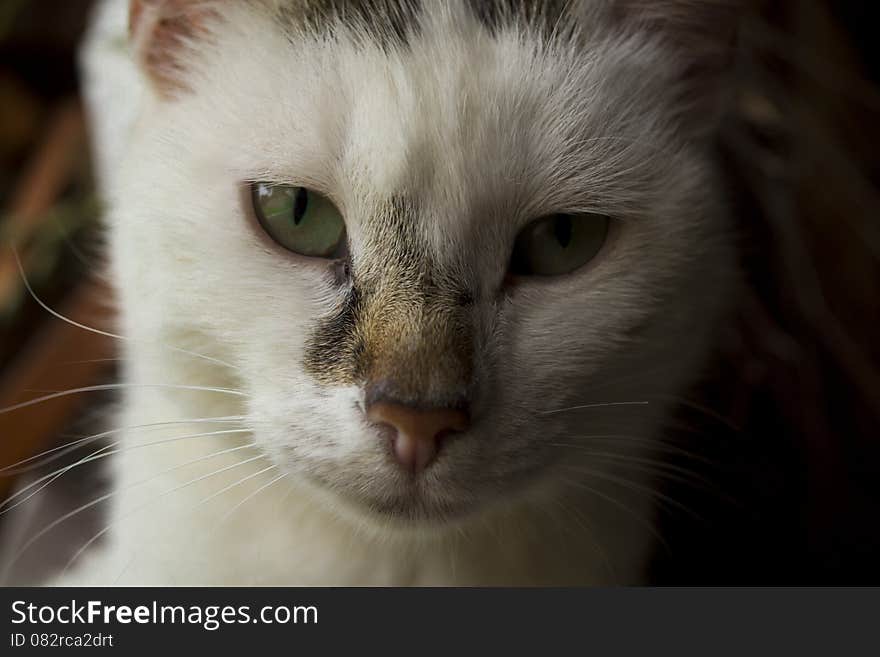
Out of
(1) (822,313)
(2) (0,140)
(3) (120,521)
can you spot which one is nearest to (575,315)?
(3) (120,521)

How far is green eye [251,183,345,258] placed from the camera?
811 mm

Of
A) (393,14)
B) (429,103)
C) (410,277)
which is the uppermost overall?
(393,14)

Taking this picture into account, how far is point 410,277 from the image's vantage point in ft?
2.53

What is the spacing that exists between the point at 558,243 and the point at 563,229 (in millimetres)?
14

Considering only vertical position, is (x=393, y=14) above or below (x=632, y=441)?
above

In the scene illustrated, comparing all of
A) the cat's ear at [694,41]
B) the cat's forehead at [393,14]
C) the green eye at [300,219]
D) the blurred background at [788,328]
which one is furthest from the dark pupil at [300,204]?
the blurred background at [788,328]

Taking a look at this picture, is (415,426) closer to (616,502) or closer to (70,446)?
(616,502)

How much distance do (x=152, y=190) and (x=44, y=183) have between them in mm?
892

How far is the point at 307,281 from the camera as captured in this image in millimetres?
814

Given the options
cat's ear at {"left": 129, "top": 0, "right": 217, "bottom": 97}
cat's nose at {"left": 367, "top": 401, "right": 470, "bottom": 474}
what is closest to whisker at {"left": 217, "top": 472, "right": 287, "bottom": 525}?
cat's nose at {"left": 367, "top": 401, "right": 470, "bottom": 474}

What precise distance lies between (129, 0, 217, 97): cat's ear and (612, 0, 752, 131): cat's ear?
1.39 ft

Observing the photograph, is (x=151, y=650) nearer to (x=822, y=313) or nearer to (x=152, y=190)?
(x=152, y=190)

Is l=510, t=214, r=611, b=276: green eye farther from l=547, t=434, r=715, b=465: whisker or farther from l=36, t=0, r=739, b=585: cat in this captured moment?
l=547, t=434, r=715, b=465: whisker

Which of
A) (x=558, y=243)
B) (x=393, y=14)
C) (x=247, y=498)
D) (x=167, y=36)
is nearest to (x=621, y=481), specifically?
(x=558, y=243)
